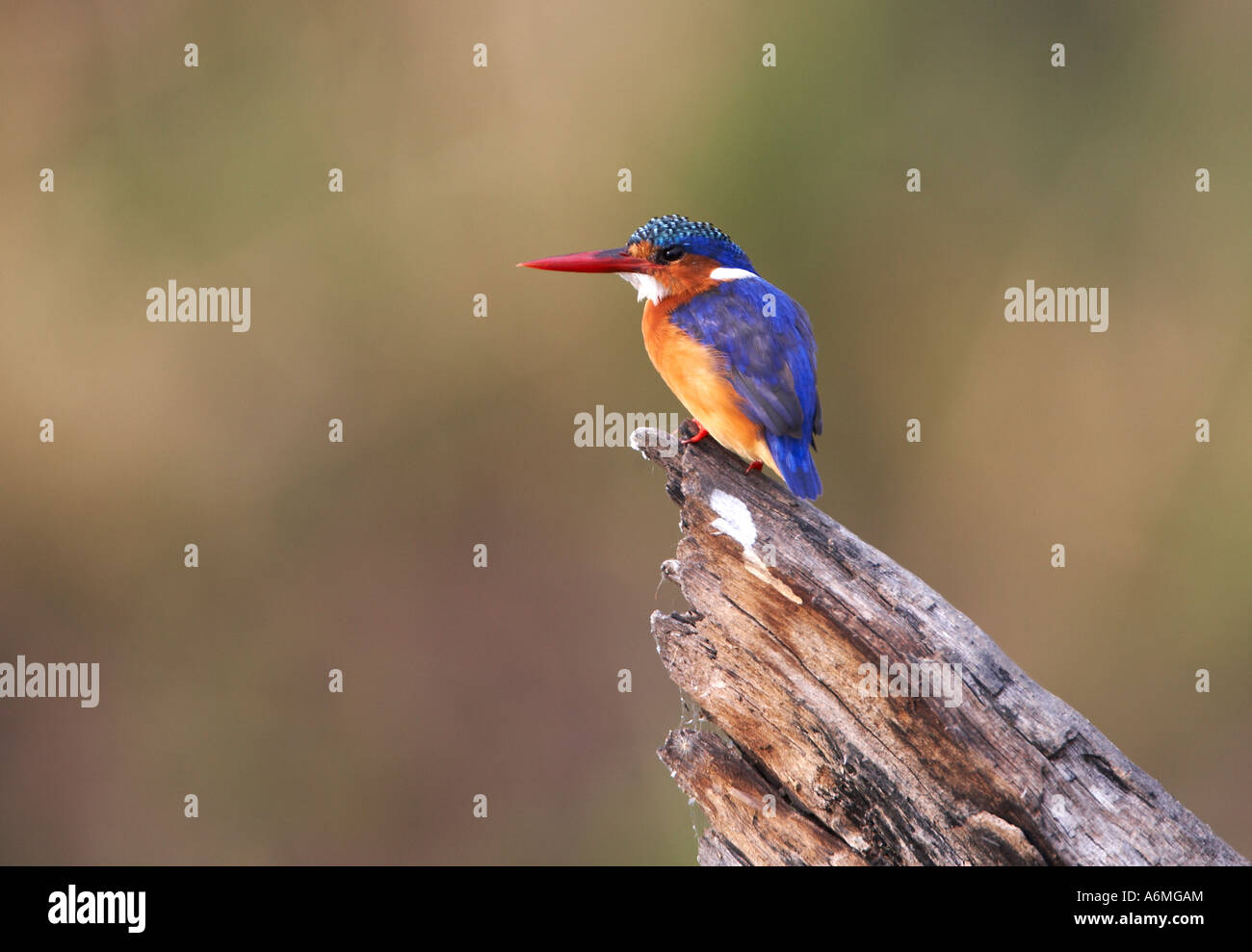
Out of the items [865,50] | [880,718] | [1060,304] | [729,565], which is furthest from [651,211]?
[880,718]

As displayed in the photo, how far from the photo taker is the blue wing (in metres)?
2.48

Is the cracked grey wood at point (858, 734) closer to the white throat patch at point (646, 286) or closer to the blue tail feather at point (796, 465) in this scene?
the blue tail feather at point (796, 465)

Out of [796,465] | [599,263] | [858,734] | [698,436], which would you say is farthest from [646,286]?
[858,734]

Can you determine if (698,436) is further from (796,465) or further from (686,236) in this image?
(686,236)

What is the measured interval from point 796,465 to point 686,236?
76cm

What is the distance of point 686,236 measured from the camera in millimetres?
2900

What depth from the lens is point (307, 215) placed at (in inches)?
179

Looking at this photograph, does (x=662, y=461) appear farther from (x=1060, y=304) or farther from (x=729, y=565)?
(x=1060, y=304)

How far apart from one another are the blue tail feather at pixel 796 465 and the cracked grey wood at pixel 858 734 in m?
0.04

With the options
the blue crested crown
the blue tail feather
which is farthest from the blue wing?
the blue crested crown

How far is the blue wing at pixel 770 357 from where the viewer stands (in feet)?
8.13

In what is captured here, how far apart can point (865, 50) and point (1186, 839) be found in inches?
136

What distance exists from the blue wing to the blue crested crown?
117 mm

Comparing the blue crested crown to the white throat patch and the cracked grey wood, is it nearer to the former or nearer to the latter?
the white throat patch
